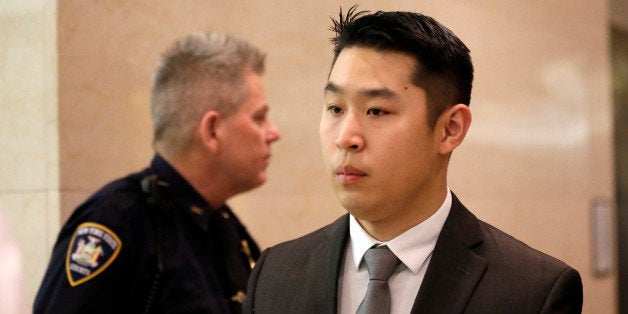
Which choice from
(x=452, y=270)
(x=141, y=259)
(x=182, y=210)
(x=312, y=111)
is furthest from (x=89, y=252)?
(x=312, y=111)

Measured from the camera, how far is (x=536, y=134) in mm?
A: 5152

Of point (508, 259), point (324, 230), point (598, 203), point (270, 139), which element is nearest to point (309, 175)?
point (270, 139)

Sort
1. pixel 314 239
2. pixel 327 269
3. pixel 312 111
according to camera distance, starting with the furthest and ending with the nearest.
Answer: pixel 312 111 → pixel 314 239 → pixel 327 269

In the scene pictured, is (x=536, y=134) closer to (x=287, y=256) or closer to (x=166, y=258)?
(x=166, y=258)

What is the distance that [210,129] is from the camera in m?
2.71

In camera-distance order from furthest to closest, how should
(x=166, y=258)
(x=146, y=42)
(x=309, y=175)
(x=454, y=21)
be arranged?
1. (x=454, y=21)
2. (x=309, y=175)
3. (x=146, y=42)
4. (x=166, y=258)

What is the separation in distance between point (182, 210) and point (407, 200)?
1138 mm

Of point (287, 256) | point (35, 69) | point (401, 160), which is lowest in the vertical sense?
point (287, 256)

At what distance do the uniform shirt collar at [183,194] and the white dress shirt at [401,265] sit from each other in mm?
977

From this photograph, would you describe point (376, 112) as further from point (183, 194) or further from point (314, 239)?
point (183, 194)

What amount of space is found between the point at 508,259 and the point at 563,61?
4.08 m

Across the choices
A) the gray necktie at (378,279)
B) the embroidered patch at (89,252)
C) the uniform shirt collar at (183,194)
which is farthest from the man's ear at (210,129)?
the gray necktie at (378,279)

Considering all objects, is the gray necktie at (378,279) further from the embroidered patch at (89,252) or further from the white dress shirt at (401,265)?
the embroidered patch at (89,252)

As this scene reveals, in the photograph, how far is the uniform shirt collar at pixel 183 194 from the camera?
2.59 m
